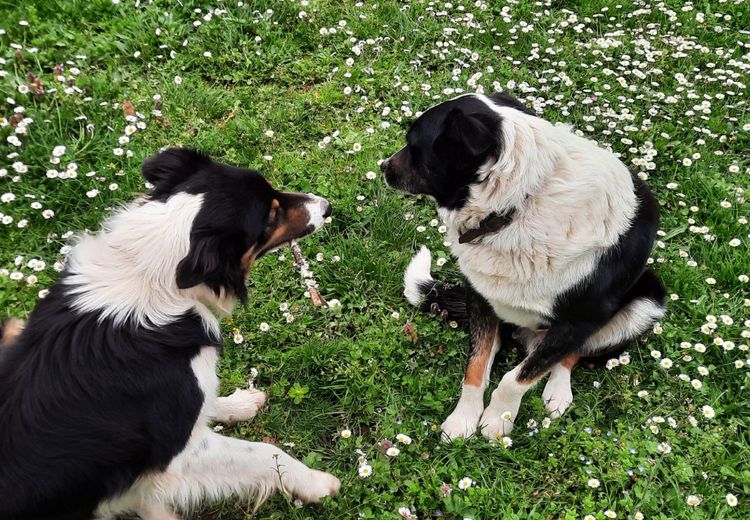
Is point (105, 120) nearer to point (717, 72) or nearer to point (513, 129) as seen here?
point (513, 129)

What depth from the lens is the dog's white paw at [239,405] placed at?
9.82ft

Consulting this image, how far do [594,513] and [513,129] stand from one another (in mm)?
1766

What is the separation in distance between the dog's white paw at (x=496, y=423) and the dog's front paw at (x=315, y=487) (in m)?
0.78

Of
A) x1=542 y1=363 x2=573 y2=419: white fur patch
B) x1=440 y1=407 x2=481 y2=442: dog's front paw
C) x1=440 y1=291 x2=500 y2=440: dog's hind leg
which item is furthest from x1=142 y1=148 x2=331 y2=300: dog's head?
x1=542 y1=363 x2=573 y2=419: white fur patch

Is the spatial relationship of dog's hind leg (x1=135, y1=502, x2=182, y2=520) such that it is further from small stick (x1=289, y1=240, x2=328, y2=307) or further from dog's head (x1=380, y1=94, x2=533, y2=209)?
dog's head (x1=380, y1=94, x2=533, y2=209)

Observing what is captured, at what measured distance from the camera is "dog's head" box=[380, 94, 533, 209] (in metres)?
2.37

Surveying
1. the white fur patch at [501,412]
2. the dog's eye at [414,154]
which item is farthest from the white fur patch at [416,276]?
the dog's eye at [414,154]

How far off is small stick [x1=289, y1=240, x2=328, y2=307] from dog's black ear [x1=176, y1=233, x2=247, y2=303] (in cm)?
116

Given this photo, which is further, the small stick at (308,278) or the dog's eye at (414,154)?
the small stick at (308,278)

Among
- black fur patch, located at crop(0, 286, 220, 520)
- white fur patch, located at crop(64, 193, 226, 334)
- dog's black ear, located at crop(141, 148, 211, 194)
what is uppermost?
dog's black ear, located at crop(141, 148, 211, 194)

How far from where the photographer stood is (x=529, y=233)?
255 cm

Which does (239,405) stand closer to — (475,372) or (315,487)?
(315,487)

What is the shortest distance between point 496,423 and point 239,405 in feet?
4.29

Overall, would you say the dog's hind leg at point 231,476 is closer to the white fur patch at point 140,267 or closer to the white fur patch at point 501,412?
the white fur patch at point 140,267
